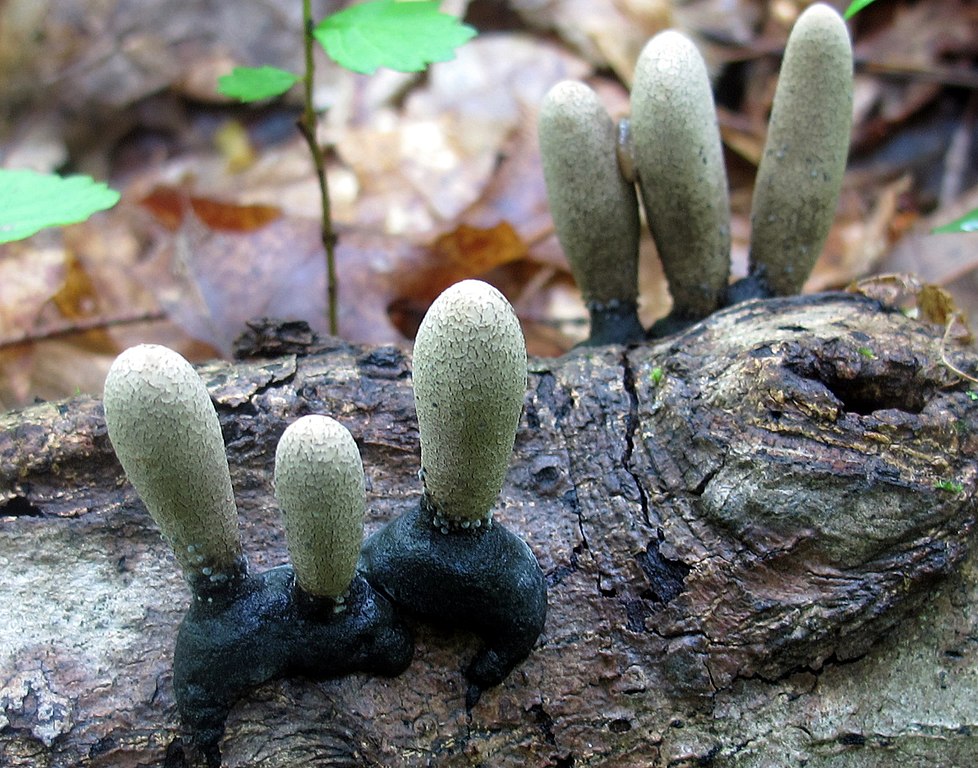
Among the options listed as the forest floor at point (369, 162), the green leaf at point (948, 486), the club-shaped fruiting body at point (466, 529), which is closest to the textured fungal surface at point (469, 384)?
the club-shaped fruiting body at point (466, 529)

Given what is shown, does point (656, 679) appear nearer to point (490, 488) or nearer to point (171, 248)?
point (490, 488)

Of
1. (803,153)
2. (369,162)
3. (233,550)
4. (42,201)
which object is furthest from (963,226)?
(369,162)

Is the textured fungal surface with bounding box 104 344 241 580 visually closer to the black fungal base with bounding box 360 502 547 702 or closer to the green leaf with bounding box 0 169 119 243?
the black fungal base with bounding box 360 502 547 702

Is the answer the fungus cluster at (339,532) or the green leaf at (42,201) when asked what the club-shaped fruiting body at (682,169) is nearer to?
the fungus cluster at (339,532)

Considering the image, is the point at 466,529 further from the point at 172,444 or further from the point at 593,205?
the point at 593,205

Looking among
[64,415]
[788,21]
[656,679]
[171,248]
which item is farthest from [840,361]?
[788,21]

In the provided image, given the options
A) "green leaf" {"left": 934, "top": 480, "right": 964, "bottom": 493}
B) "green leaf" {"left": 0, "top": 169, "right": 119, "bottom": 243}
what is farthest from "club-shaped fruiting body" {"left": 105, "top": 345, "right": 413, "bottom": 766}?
"green leaf" {"left": 934, "top": 480, "right": 964, "bottom": 493}
